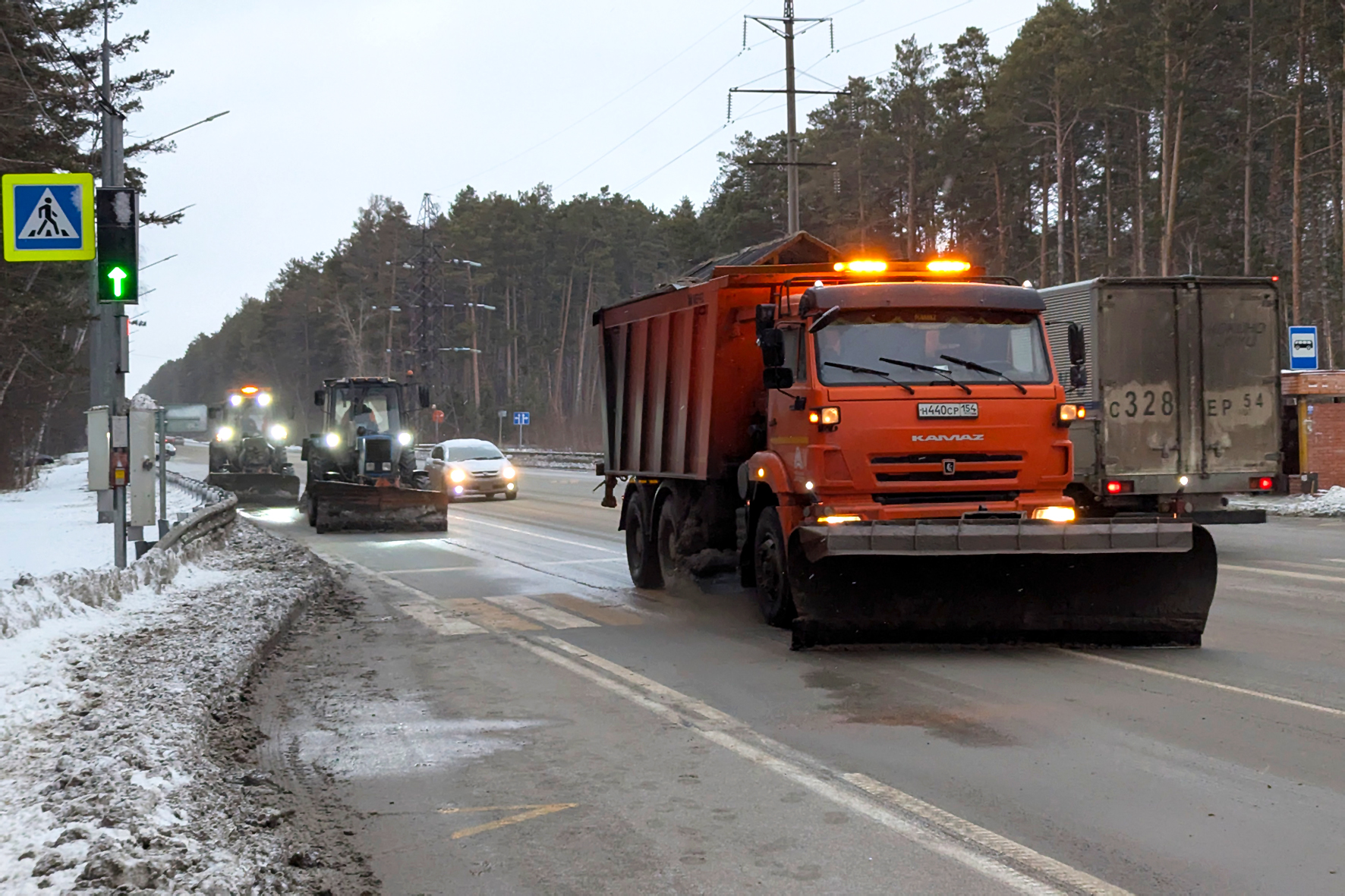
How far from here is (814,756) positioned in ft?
22.2

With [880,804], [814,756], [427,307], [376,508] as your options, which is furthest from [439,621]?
[427,307]

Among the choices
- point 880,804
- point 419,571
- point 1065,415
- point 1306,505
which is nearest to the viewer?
point 880,804

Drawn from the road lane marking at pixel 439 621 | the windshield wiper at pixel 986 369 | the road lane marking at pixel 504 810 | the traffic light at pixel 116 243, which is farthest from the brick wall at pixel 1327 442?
the road lane marking at pixel 504 810

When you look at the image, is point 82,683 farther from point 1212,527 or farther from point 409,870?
point 1212,527

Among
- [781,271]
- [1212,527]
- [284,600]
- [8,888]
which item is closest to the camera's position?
[8,888]

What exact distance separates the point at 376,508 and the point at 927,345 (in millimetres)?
15907

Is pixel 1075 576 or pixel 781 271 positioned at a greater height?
pixel 781 271

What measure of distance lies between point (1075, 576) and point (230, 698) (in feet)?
18.6

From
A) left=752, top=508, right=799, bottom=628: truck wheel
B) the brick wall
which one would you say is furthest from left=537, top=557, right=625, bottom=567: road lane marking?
the brick wall

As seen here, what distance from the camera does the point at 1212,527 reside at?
71.1ft

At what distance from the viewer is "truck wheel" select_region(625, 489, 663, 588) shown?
47.7 ft

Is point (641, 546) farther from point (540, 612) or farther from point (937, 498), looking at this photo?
point (937, 498)

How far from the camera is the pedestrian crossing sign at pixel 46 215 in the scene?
13.6m

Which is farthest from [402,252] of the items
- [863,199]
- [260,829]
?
[260,829]
